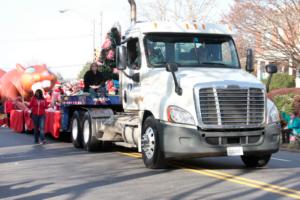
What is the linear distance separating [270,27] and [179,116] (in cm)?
1917

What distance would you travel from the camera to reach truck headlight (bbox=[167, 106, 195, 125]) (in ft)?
34.5

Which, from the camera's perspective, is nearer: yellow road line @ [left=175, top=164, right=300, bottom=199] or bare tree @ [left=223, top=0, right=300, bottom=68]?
yellow road line @ [left=175, top=164, right=300, bottom=199]

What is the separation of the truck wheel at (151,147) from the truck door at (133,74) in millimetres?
1058

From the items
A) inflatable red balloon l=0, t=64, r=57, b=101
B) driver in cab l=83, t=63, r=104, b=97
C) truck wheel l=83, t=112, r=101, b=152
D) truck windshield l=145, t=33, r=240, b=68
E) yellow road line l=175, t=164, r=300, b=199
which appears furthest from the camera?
inflatable red balloon l=0, t=64, r=57, b=101

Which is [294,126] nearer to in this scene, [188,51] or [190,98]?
[188,51]

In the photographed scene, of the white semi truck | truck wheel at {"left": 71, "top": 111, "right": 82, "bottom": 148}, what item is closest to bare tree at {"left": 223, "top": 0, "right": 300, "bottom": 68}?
truck wheel at {"left": 71, "top": 111, "right": 82, "bottom": 148}

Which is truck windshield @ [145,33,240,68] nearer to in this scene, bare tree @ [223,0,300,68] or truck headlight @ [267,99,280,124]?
truck headlight @ [267,99,280,124]

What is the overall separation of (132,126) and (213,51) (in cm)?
221

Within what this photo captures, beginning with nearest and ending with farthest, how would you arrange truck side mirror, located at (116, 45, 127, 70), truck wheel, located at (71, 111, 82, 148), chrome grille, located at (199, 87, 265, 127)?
1. chrome grille, located at (199, 87, 265, 127)
2. truck side mirror, located at (116, 45, 127, 70)
3. truck wheel, located at (71, 111, 82, 148)

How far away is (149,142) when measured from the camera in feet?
36.5

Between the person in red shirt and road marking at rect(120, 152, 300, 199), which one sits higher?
the person in red shirt

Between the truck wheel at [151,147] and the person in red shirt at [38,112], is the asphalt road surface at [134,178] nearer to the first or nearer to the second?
the truck wheel at [151,147]

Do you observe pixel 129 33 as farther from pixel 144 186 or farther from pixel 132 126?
pixel 144 186

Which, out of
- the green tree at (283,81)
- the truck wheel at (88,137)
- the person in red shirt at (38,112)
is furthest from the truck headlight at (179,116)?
the green tree at (283,81)
